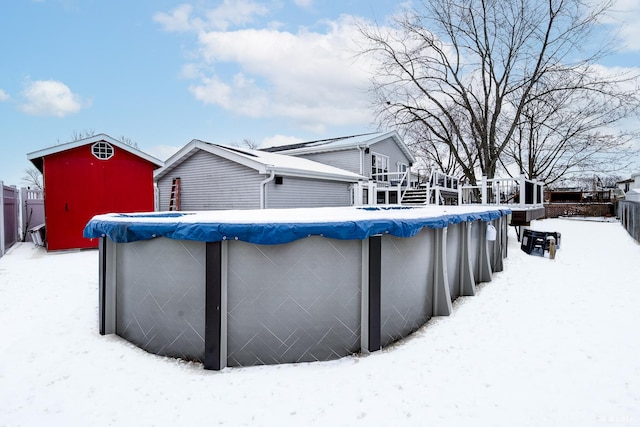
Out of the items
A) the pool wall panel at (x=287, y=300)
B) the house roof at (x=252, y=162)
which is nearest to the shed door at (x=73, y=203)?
the house roof at (x=252, y=162)

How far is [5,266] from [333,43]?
15.3 metres

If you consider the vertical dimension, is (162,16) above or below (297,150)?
above

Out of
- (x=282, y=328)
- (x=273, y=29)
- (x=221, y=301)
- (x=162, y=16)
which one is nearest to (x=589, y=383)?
(x=282, y=328)

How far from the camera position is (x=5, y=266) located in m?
7.93

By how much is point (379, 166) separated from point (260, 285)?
15.9 meters

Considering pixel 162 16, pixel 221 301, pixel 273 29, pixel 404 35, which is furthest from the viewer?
pixel 404 35

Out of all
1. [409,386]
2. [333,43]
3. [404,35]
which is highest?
[404,35]

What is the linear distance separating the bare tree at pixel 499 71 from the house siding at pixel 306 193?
231 inches

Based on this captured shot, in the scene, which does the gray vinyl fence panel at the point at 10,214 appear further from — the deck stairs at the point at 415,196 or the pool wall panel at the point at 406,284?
the deck stairs at the point at 415,196

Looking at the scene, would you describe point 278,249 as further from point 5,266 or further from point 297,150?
point 297,150

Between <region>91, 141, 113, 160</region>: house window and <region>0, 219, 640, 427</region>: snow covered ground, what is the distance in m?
6.48

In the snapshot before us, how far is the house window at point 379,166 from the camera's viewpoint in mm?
17719

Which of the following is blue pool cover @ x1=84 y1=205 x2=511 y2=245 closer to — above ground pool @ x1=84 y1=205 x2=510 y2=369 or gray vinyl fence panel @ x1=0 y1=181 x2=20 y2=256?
above ground pool @ x1=84 y1=205 x2=510 y2=369

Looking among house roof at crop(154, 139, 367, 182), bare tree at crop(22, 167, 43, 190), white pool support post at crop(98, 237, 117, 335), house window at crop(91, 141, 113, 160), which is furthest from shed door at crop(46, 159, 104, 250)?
bare tree at crop(22, 167, 43, 190)
